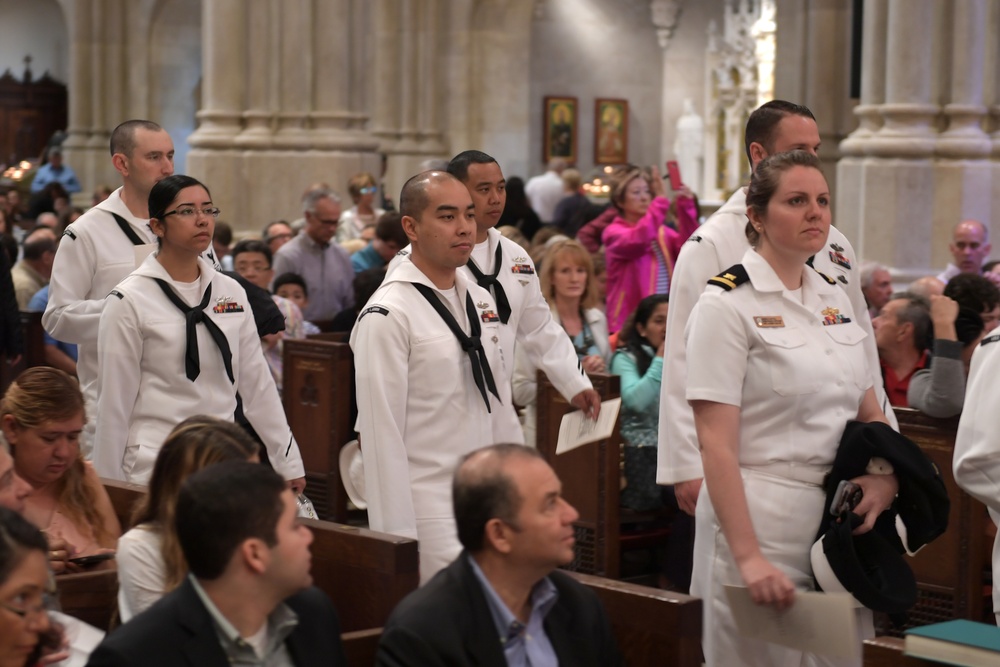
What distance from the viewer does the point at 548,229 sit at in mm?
11172

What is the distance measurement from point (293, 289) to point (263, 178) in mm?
4432

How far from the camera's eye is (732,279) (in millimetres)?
4078

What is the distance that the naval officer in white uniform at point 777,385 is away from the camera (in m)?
3.99

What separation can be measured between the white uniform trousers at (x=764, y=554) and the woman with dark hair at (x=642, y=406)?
9.84 ft

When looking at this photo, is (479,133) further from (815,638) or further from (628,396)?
(815,638)

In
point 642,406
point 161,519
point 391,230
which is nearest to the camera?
point 161,519

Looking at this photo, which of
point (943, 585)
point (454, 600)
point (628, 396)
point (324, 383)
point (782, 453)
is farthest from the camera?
point (324, 383)

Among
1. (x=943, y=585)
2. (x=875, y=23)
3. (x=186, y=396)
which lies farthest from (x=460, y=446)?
A: (x=875, y=23)

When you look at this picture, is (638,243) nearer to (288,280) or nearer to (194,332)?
(288,280)

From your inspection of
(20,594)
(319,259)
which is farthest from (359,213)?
(20,594)

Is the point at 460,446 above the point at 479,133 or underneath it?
underneath

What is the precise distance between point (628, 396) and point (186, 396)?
2598 mm

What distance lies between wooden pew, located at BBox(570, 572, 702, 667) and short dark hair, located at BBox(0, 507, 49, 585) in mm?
1222

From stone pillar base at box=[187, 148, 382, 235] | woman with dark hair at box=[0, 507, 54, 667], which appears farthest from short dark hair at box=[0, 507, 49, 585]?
stone pillar base at box=[187, 148, 382, 235]
